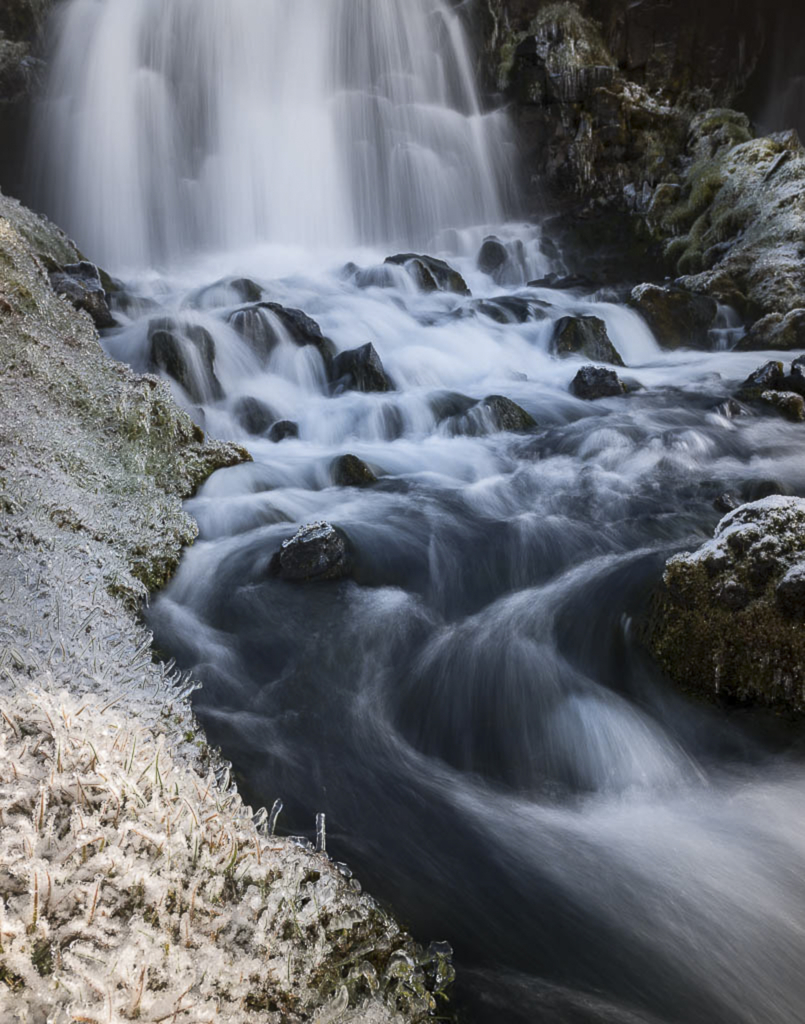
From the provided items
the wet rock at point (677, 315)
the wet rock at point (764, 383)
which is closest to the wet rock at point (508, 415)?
the wet rock at point (764, 383)

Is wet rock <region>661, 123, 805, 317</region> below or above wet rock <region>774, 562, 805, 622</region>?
above

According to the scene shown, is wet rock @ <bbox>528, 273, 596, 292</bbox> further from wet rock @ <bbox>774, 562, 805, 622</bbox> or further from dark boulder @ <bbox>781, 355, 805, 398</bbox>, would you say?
wet rock @ <bbox>774, 562, 805, 622</bbox>

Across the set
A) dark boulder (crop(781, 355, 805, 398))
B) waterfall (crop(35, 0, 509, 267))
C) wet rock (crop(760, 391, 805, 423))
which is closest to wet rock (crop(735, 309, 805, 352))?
dark boulder (crop(781, 355, 805, 398))

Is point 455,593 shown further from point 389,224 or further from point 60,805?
point 389,224

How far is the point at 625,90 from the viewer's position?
20.3 metres

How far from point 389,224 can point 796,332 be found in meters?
13.0

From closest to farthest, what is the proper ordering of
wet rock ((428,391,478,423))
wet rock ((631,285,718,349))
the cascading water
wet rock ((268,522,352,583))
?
the cascading water → wet rock ((268,522,352,583)) → wet rock ((428,391,478,423)) → wet rock ((631,285,718,349))

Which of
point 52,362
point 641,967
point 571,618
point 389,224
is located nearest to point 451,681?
point 571,618

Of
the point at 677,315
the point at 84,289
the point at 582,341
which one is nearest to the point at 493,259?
the point at 677,315

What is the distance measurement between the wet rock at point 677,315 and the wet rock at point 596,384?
3.63 m

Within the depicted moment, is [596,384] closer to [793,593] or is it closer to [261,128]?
[793,593]

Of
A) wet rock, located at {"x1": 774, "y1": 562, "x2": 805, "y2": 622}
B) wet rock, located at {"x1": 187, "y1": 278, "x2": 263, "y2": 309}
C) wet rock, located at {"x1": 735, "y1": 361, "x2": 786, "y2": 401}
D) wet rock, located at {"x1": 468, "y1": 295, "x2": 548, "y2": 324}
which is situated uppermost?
wet rock, located at {"x1": 187, "y1": 278, "x2": 263, "y2": 309}

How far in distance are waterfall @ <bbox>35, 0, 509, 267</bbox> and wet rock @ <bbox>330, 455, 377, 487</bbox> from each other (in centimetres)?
1359

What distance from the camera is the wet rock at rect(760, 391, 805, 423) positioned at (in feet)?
30.5
